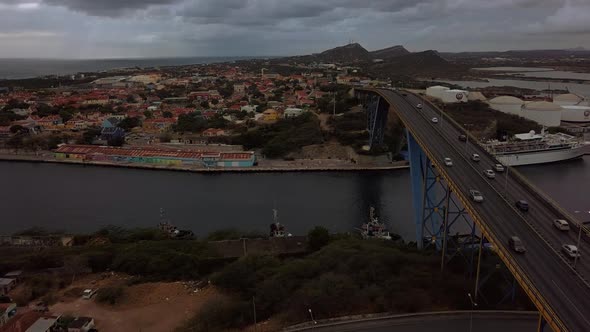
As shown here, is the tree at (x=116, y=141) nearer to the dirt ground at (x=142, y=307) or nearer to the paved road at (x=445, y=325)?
the dirt ground at (x=142, y=307)

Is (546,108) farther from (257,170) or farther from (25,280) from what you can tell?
(25,280)

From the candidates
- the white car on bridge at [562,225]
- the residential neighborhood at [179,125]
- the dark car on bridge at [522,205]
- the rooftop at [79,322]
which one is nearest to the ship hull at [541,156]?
the residential neighborhood at [179,125]

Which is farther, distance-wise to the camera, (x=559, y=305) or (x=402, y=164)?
(x=402, y=164)

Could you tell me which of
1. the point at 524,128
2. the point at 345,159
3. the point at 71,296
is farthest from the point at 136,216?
the point at 524,128

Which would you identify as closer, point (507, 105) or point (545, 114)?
point (545, 114)

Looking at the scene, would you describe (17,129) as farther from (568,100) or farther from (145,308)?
(568,100)

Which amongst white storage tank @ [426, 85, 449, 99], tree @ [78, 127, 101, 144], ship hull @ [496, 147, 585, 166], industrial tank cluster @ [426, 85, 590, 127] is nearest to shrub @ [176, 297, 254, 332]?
ship hull @ [496, 147, 585, 166]

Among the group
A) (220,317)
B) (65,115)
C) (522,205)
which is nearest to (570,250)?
(522,205)

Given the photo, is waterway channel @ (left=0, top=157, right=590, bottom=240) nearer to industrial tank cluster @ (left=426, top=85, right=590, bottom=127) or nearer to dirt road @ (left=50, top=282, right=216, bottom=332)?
dirt road @ (left=50, top=282, right=216, bottom=332)
